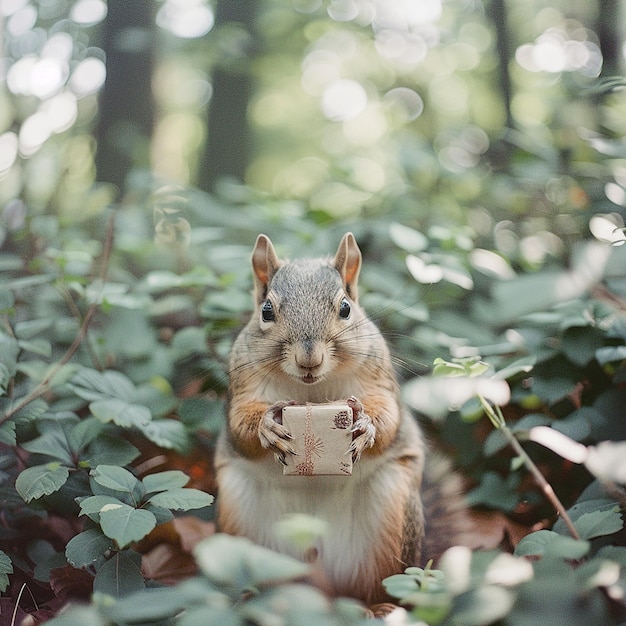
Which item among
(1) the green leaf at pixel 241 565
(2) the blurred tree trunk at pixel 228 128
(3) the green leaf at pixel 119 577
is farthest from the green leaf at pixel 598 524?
(2) the blurred tree trunk at pixel 228 128

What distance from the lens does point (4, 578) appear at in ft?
5.23

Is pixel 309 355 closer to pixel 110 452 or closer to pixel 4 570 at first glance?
pixel 110 452

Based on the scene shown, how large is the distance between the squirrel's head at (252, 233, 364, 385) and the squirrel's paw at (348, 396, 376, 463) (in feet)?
0.44

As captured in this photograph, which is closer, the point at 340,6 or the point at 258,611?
the point at 258,611

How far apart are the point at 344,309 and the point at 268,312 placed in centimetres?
24

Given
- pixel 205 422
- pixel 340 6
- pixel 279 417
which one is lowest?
pixel 205 422

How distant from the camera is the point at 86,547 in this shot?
62.6 inches

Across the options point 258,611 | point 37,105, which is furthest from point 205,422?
point 37,105

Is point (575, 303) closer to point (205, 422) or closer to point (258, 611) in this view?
point (205, 422)

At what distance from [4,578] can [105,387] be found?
28.3 inches

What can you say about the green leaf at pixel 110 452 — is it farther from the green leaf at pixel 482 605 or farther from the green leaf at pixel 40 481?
the green leaf at pixel 482 605

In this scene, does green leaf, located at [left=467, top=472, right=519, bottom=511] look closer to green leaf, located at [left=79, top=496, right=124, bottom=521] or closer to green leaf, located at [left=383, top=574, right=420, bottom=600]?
green leaf, located at [left=383, top=574, right=420, bottom=600]

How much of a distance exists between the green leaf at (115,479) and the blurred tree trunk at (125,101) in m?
3.83

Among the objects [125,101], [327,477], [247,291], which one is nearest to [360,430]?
[327,477]
